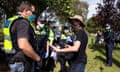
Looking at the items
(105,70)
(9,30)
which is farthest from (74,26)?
(105,70)

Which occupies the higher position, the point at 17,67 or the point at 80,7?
the point at 17,67

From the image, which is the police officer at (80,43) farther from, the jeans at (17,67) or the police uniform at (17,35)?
the jeans at (17,67)

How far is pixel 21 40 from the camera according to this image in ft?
20.3

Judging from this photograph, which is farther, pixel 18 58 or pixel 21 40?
pixel 18 58

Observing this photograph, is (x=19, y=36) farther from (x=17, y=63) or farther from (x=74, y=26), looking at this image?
(x=74, y=26)

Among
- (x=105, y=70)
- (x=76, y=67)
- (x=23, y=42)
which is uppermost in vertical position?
(x=23, y=42)

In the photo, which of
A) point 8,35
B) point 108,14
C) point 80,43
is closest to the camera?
point 8,35

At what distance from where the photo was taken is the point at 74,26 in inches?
292

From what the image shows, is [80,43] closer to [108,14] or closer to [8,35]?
[8,35]

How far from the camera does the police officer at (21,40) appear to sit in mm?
6218

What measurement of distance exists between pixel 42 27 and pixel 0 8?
2470 centimetres

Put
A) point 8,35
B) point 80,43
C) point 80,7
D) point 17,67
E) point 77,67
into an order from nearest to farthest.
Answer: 1. point 17,67
2. point 8,35
3. point 80,43
4. point 77,67
5. point 80,7

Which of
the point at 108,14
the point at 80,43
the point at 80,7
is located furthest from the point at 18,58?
the point at 80,7

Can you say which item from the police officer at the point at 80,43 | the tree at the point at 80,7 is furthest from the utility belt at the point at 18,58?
the tree at the point at 80,7
